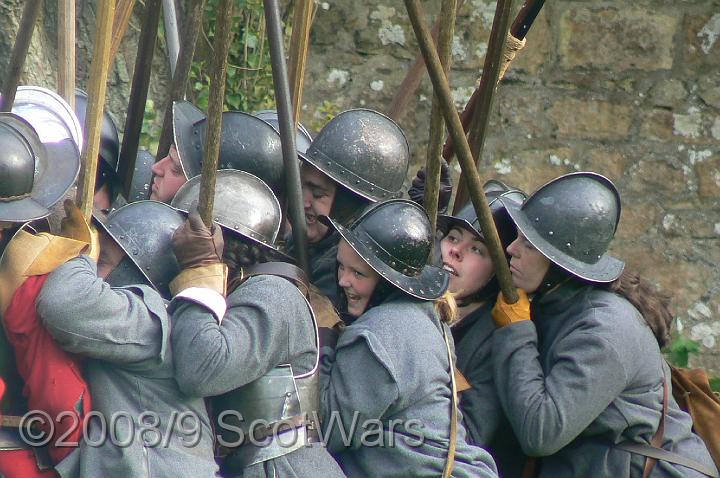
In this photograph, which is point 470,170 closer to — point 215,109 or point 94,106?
point 215,109

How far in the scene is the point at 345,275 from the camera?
13.4ft

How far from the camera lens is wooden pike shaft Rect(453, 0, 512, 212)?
4930mm

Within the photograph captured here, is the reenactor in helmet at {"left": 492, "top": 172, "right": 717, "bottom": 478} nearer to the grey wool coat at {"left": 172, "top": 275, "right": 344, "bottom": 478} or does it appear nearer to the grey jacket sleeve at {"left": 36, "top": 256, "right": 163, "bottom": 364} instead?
the grey wool coat at {"left": 172, "top": 275, "right": 344, "bottom": 478}

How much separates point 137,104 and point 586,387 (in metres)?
2.28

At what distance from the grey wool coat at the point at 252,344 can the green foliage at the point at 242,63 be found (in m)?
2.89

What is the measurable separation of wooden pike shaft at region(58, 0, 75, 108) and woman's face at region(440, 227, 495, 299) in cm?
158

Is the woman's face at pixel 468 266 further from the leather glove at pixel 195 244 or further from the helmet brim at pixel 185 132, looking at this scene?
the leather glove at pixel 195 244

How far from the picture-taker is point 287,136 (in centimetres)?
434

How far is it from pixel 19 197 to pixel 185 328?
0.66 meters

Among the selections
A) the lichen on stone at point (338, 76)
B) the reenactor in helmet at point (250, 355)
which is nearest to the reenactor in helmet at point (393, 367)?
the reenactor in helmet at point (250, 355)

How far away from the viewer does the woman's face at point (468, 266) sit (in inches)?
181

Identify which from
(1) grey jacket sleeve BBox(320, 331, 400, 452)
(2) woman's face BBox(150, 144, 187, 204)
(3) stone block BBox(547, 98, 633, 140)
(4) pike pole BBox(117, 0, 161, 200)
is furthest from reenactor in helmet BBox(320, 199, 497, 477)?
(3) stone block BBox(547, 98, 633, 140)

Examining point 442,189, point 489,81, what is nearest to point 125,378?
point 442,189

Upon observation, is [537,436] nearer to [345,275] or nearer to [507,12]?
[345,275]
